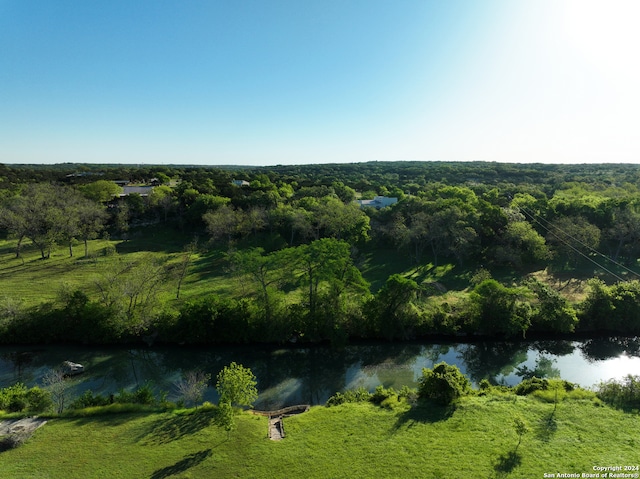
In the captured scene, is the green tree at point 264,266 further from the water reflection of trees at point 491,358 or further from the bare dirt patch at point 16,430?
Result: the water reflection of trees at point 491,358

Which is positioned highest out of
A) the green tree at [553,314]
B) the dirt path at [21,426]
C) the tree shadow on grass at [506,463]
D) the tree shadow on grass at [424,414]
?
the green tree at [553,314]

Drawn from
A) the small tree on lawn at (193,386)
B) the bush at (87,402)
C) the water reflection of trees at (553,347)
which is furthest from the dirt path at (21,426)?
the water reflection of trees at (553,347)

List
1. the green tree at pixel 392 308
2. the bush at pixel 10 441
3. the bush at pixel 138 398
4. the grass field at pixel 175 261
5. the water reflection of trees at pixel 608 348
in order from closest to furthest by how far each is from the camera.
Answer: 1. the bush at pixel 10 441
2. the bush at pixel 138 398
3. the water reflection of trees at pixel 608 348
4. the green tree at pixel 392 308
5. the grass field at pixel 175 261

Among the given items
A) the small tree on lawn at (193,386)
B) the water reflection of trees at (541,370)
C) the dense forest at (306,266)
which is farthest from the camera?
the dense forest at (306,266)

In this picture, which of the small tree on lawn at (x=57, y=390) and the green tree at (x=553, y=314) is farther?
the green tree at (x=553, y=314)

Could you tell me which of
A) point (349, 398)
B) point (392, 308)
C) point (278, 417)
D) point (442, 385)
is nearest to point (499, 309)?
point (392, 308)

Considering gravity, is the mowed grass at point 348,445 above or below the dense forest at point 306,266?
below
